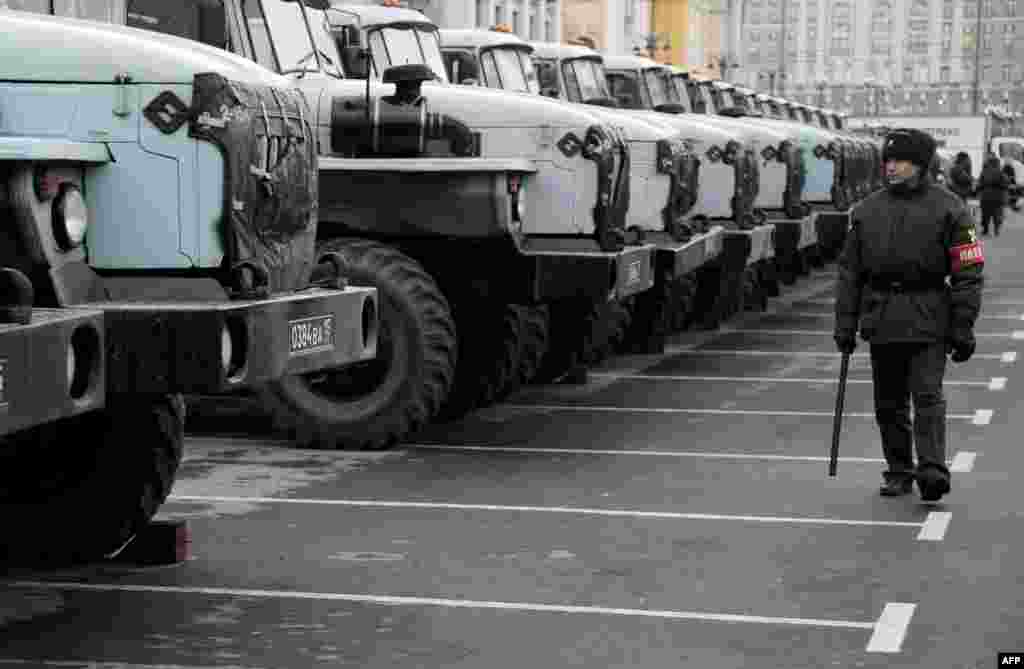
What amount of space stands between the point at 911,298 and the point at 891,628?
2.98 metres

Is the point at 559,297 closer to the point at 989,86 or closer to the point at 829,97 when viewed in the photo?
the point at 829,97

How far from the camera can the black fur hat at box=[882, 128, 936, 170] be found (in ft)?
35.4

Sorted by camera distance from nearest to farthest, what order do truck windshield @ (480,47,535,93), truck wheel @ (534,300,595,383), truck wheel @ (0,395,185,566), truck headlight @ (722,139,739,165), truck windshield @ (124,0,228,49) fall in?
truck wheel @ (0,395,185,566)
truck windshield @ (124,0,228,49)
truck wheel @ (534,300,595,383)
truck windshield @ (480,47,535,93)
truck headlight @ (722,139,739,165)

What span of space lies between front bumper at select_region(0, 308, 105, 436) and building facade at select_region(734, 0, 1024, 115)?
523 ft

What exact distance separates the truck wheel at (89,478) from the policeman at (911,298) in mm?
3525

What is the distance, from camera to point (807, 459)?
40.0 feet

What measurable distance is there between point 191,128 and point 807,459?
552 centimetres

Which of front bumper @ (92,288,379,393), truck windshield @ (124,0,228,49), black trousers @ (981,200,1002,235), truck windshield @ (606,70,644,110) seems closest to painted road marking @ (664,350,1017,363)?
truck windshield @ (606,70,644,110)

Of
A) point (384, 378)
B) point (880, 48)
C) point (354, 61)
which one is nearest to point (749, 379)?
point (354, 61)

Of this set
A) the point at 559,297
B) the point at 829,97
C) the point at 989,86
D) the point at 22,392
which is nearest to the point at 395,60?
the point at 559,297

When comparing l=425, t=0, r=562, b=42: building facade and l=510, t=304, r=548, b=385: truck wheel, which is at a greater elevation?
l=425, t=0, r=562, b=42: building facade

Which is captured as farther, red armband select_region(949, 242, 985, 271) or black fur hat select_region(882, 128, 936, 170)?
black fur hat select_region(882, 128, 936, 170)

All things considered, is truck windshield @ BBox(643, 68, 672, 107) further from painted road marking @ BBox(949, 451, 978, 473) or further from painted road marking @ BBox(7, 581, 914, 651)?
painted road marking @ BBox(7, 581, 914, 651)

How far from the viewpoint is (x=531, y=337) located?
14.9 m
